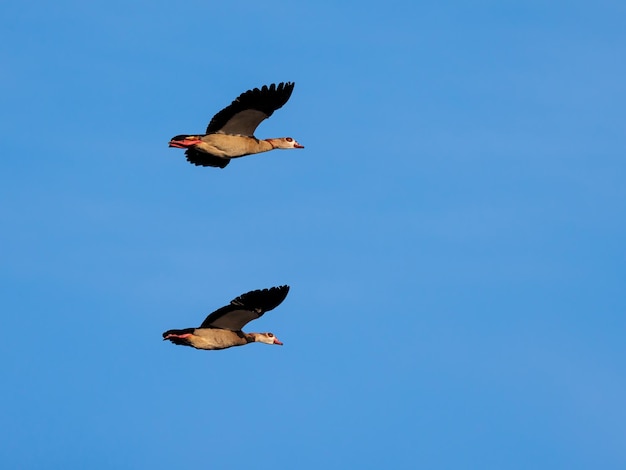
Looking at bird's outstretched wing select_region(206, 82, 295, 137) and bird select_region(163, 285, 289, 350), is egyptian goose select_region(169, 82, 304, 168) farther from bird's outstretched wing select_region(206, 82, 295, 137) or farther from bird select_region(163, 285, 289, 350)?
bird select_region(163, 285, 289, 350)

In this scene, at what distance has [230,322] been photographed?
7050 cm

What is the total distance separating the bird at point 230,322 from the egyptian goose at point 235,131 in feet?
Result: 13.0

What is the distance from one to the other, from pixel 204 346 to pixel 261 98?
663 cm

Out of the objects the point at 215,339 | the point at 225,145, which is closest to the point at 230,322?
the point at 215,339

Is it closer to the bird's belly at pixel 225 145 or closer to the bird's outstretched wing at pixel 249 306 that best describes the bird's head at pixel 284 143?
the bird's belly at pixel 225 145

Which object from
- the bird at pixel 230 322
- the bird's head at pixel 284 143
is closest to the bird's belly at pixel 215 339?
the bird at pixel 230 322

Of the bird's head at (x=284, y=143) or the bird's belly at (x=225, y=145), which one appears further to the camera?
the bird's head at (x=284, y=143)

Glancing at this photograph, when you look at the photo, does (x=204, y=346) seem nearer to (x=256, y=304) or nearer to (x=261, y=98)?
(x=256, y=304)

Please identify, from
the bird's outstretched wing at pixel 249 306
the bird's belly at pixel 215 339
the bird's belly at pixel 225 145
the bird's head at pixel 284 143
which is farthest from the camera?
the bird's head at pixel 284 143

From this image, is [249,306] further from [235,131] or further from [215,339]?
[235,131]

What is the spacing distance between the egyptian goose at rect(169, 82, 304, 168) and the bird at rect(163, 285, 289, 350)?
156 inches

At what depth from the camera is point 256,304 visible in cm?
6962

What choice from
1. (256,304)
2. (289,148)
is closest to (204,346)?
(256,304)

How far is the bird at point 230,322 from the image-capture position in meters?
69.5
